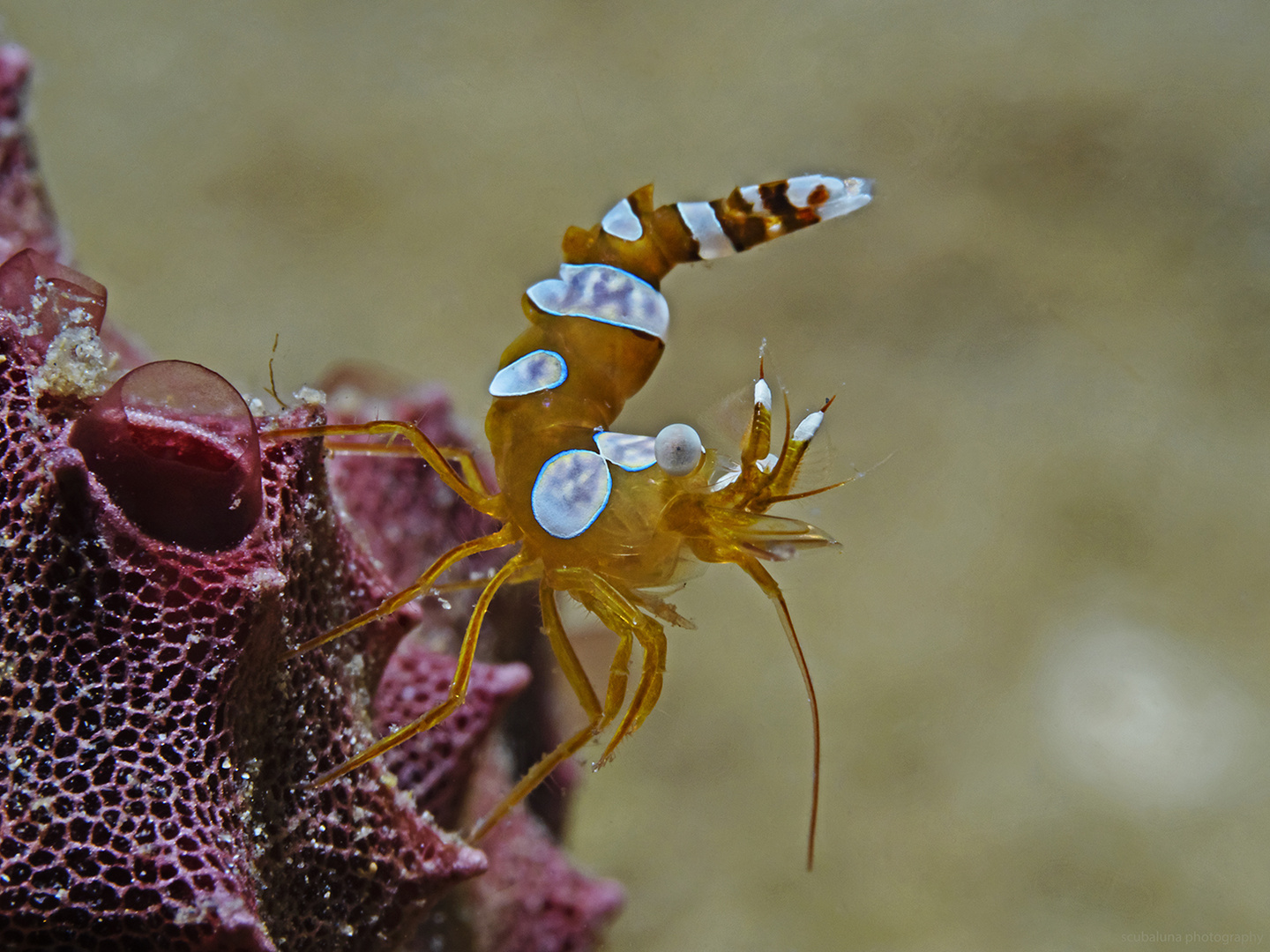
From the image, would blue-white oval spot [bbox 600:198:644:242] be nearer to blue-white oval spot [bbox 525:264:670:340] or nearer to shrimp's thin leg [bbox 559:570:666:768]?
blue-white oval spot [bbox 525:264:670:340]

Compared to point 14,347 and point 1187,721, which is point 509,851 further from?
point 1187,721

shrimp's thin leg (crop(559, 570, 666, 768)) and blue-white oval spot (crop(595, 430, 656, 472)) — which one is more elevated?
blue-white oval spot (crop(595, 430, 656, 472))

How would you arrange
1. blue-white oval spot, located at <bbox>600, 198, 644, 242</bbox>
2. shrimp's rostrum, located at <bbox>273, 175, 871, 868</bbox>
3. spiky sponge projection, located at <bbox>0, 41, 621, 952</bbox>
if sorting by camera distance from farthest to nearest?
blue-white oval spot, located at <bbox>600, 198, 644, 242</bbox>
shrimp's rostrum, located at <bbox>273, 175, 871, 868</bbox>
spiky sponge projection, located at <bbox>0, 41, 621, 952</bbox>

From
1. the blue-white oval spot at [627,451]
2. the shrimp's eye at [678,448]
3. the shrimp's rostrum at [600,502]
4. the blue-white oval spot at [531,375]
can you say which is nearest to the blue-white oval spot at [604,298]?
the shrimp's rostrum at [600,502]

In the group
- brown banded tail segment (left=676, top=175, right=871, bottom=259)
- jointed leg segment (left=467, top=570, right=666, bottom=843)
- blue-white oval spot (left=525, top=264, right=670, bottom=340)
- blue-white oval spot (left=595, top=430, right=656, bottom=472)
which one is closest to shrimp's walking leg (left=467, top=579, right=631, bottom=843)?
jointed leg segment (left=467, top=570, right=666, bottom=843)

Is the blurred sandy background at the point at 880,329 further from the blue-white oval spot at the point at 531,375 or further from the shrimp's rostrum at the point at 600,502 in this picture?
the blue-white oval spot at the point at 531,375

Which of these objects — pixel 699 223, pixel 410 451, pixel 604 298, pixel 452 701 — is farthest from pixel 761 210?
pixel 452 701

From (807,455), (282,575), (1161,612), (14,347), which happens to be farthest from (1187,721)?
(14,347)
